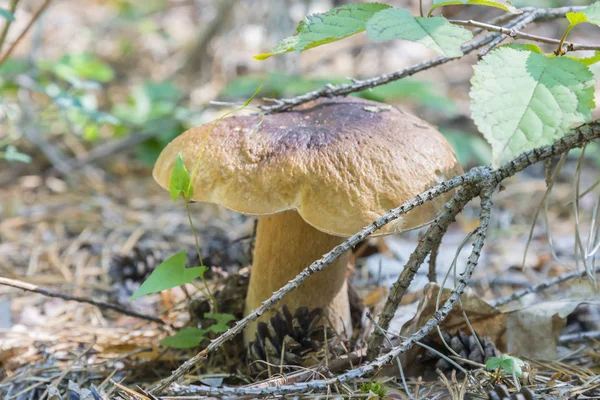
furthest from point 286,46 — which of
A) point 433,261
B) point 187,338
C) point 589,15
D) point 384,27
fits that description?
point 187,338

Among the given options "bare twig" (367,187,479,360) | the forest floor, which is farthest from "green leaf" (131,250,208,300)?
"bare twig" (367,187,479,360)

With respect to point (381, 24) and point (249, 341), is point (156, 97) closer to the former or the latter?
point (249, 341)

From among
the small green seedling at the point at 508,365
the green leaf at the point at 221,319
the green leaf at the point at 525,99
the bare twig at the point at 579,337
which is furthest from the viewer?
the bare twig at the point at 579,337

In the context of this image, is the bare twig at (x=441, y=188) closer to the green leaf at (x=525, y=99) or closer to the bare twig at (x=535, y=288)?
the green leaf at (x=525, y=99)

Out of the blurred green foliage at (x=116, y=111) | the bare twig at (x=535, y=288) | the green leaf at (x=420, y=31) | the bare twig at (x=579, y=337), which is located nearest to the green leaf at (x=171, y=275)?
the green leaf at (x=420, y=31)

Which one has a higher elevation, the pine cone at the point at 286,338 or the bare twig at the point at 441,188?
the bare twig at the point at 441,188
